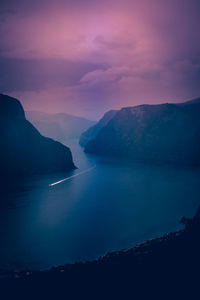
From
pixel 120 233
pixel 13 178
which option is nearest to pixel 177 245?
pixel 120 233

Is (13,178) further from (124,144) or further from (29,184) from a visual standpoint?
(124,144)

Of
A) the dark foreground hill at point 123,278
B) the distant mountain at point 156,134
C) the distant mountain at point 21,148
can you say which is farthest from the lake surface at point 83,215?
the distant mountain at point 156,134

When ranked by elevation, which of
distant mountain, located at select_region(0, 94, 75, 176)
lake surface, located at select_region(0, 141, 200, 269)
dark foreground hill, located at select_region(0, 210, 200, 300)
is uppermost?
distant mountain, located at select_region(0, 94, 75, 176)

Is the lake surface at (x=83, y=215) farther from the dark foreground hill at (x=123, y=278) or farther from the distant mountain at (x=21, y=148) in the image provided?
the distant mountain at (x=21, y=148)

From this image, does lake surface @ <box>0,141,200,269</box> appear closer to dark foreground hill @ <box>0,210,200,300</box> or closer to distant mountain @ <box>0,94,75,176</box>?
dark foreground hill @ <box>0,210,200,300</box>

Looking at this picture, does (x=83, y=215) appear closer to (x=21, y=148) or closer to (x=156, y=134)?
(x=21, y=148)

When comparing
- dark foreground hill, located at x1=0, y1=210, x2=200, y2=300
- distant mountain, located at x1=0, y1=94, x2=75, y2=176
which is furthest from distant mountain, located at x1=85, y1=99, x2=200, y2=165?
dark foreground hill, located at x1=0, y1=210, x2=200, y2=300
